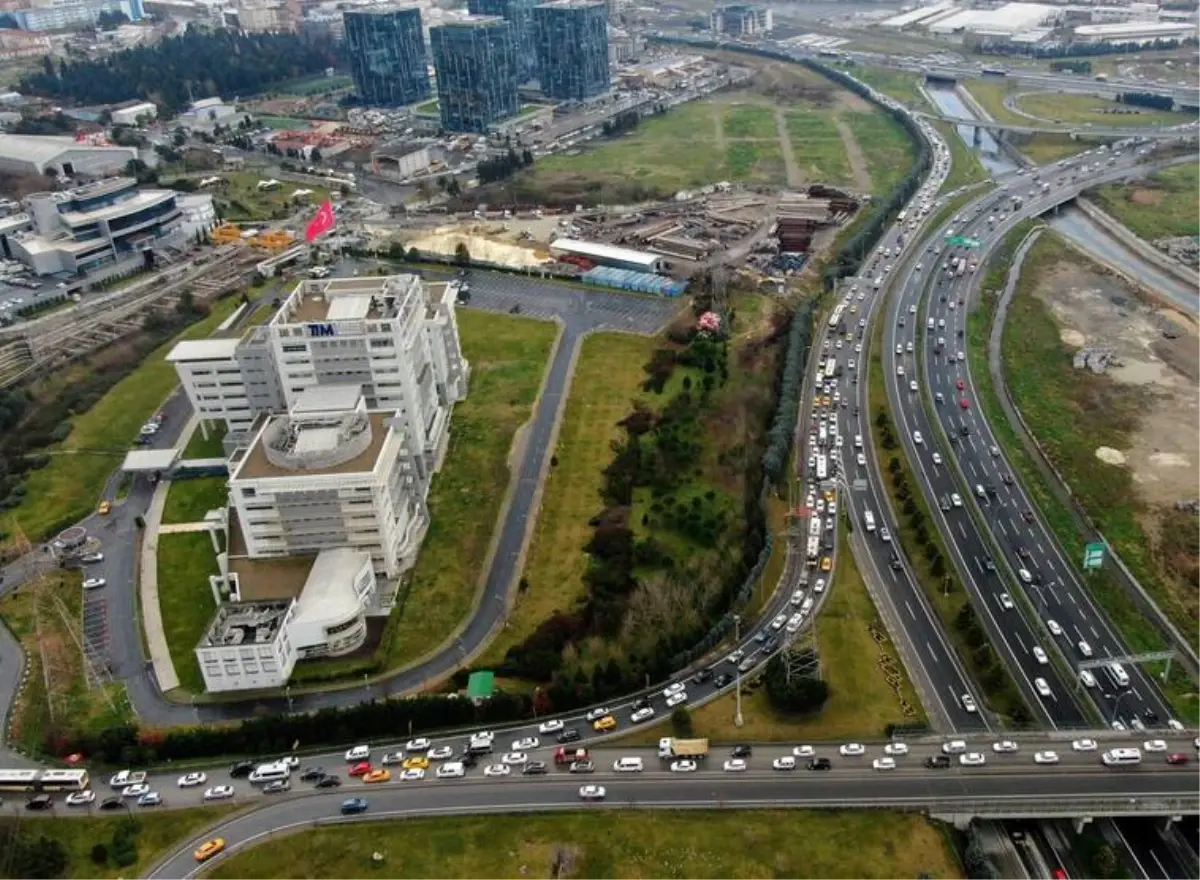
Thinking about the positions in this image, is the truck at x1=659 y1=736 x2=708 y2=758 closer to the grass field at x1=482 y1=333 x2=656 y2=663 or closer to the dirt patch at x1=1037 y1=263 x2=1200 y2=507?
the grass field at x1=482 y1=333 x2=656 y2=663

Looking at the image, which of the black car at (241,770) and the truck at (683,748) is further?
the black car at (241,770)

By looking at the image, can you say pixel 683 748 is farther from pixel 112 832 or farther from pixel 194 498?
pixel 194 498

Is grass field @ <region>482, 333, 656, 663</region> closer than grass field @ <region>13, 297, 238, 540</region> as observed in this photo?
Yes

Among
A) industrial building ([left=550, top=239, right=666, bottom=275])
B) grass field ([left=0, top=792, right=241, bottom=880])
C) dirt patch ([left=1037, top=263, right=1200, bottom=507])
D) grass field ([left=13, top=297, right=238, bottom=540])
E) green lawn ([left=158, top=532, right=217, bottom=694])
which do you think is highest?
industrial building ([left=550, top=239, right=666, bottom=275])

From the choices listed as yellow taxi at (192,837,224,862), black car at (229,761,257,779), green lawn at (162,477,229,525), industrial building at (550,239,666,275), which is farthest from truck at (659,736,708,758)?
industrial building at (550,239,666,275)

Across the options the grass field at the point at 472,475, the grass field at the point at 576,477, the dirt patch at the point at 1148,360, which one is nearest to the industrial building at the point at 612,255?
the grass field at the point at 472,475

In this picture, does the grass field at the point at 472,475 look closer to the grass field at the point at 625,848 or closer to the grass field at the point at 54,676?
the grass field at the point at 625,848
